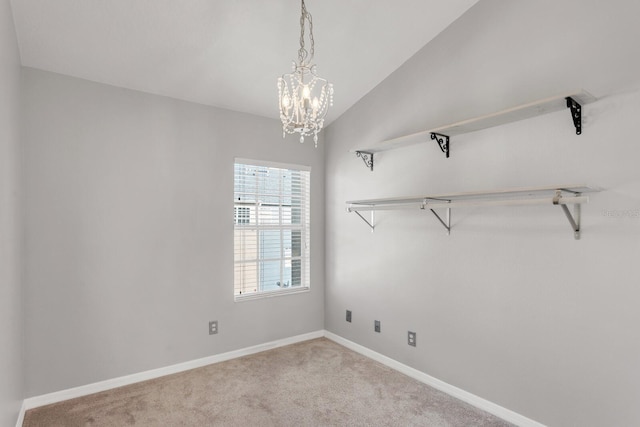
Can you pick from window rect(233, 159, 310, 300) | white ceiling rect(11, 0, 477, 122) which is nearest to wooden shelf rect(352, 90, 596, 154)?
white ceiling rect(11, 0, 477, 122)

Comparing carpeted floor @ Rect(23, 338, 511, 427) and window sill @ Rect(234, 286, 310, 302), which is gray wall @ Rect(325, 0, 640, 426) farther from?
window sill @ Rect(234, 286, 310, 302)

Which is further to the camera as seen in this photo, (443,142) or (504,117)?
(443,142)

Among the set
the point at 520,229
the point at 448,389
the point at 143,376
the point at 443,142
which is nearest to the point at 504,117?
the point at 443,142

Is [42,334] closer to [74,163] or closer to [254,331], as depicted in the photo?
[74,163]

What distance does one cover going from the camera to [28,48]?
246 centimetres

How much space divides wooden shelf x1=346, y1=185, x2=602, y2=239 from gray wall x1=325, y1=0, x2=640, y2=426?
76 mm

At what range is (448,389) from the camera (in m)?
2.79

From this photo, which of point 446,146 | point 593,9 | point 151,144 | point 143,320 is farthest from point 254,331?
point 593,9

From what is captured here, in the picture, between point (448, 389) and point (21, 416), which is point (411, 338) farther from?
point (21, 416)

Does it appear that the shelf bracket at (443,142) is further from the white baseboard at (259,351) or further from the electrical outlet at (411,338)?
the white baseboard at (259,351)

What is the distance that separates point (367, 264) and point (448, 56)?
2008 mm

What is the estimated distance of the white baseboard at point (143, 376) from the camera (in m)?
2.63

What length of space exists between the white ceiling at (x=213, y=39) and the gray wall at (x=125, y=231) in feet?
0.82

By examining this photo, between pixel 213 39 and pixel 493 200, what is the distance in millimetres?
2363
